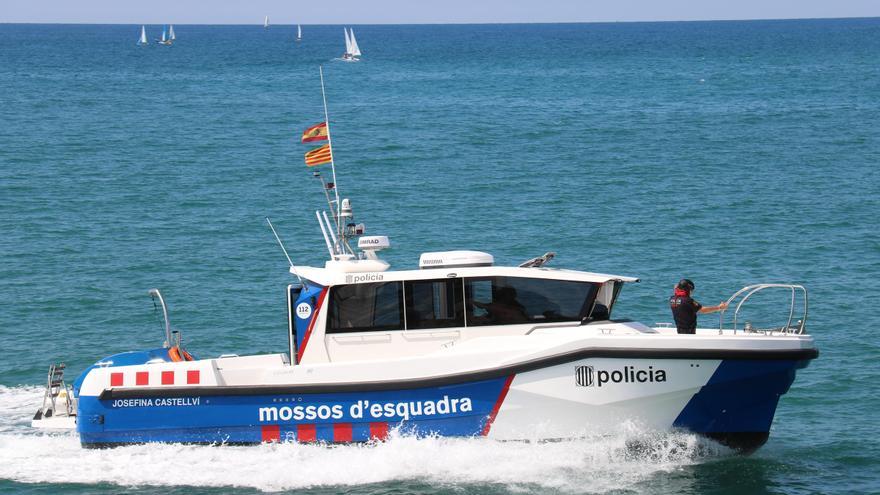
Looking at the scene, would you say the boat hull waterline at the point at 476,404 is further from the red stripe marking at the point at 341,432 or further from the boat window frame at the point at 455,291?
the boat window frame at the point at 455,291

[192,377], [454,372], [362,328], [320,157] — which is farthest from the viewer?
[320,157]

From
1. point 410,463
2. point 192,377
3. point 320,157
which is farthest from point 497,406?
point 320,157

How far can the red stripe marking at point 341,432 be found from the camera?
44.2ft

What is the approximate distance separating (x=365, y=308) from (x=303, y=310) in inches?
28.7

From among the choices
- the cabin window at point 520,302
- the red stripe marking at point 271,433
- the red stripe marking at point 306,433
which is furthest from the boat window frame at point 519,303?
the red stripe marking at point 271,433

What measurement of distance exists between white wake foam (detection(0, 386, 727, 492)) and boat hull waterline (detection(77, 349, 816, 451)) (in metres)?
0.14

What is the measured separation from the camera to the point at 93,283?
949 inches

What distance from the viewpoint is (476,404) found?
13258mm

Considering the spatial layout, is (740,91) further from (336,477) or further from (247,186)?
(336,477)

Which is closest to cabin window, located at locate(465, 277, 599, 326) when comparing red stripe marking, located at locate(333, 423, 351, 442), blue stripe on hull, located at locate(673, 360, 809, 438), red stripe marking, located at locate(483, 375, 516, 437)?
red stripe marking, located at locate(483, 375, 516, 437)

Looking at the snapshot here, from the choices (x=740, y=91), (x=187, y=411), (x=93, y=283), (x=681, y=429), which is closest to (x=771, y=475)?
(x=681, y=429)

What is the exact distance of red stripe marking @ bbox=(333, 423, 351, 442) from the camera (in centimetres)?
1348

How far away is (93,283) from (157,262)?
1.93m

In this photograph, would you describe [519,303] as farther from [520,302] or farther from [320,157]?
[320,157]
